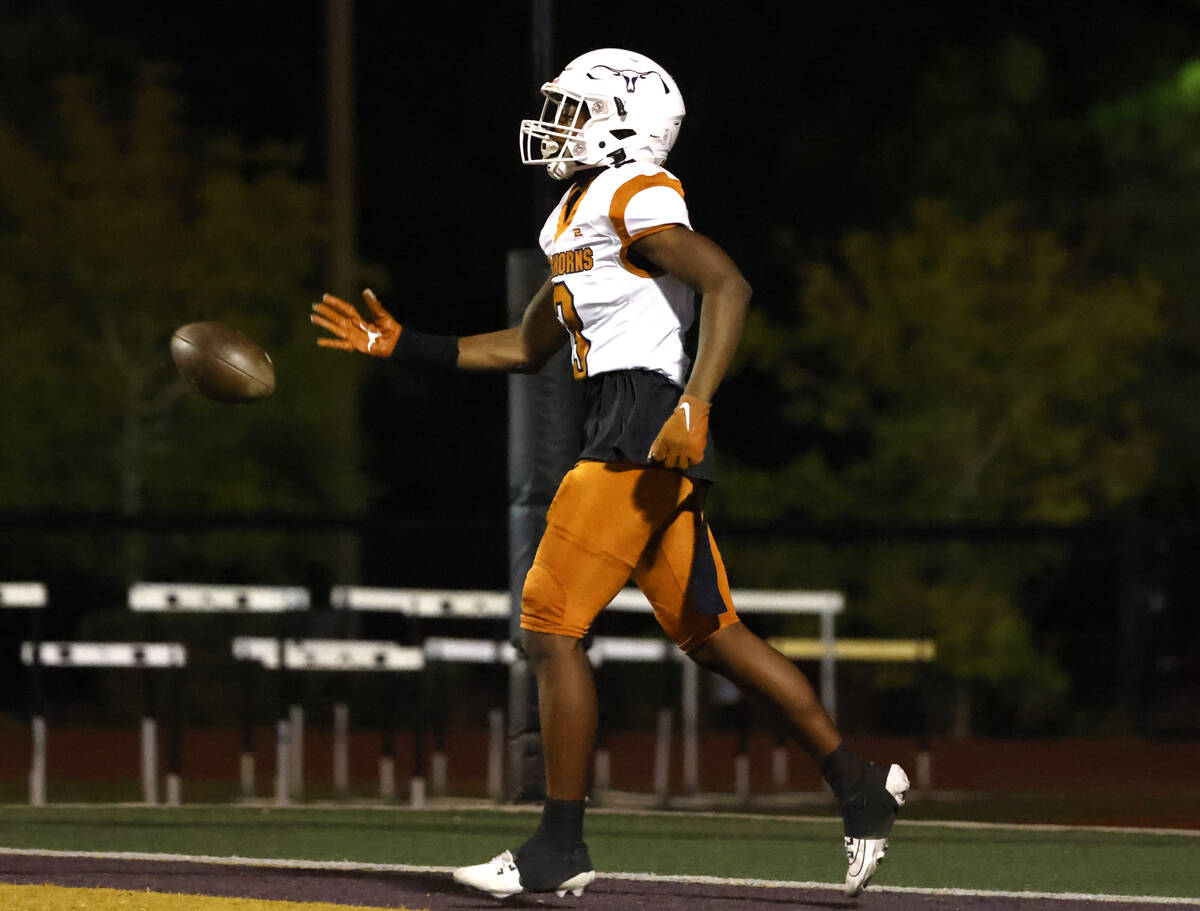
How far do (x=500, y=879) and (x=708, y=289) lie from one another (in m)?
1.62

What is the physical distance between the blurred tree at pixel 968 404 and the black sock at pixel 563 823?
12.9 meters

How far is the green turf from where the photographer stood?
739 cm

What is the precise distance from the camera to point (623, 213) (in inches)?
254

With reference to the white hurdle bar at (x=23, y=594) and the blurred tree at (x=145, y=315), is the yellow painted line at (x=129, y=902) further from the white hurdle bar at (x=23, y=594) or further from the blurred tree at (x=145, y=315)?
the blurred tree at (x=145, y=315)

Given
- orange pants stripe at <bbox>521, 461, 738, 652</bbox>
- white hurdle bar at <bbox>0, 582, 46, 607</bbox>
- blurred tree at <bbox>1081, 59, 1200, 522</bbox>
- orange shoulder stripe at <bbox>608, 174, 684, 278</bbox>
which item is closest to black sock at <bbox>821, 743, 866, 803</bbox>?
orange pants stripe at <bbox>521, 461, 738, 652</bbox>

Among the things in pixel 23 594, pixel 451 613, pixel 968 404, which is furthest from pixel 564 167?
pixel 968 404

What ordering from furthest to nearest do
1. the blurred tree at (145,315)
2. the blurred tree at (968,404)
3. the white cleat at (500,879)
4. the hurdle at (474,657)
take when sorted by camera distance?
the blurred tree at (145,315) < the blurred tree at (968,404) < the hurdle at (474,657) < the white cleat at (500,879)

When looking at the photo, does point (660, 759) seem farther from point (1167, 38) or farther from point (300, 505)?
point (1167, 38)

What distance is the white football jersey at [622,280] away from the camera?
21.2 feet

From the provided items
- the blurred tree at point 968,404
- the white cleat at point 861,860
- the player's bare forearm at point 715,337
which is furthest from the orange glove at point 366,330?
the blurred tree at point 968,404

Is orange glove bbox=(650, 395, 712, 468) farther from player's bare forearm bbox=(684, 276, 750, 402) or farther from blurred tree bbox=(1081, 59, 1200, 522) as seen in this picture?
blurred tree bbox=(1081, 59, 1200, 522)

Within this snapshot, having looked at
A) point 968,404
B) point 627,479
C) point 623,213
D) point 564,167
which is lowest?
point 627,479

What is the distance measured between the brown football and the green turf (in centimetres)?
147

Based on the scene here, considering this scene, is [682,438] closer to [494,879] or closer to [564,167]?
[564,167]
